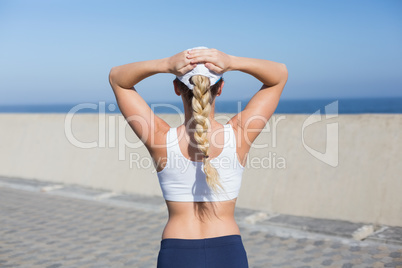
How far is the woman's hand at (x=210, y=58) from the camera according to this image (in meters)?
2.40

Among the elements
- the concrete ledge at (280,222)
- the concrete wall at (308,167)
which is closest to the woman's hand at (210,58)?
the concrete ledge at (280,222)

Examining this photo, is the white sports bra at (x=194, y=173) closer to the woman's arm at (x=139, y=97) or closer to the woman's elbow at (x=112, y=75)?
the woman's arm at (x=139, y=97)

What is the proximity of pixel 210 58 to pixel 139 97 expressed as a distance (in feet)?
1.96

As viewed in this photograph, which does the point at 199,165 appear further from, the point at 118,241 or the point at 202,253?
the point at 118,241

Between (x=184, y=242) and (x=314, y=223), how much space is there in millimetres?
4859

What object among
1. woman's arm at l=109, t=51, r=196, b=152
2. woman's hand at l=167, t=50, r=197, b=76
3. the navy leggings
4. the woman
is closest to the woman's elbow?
woman's arm at l=109, t=51, r=196, b=152

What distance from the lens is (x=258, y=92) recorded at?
2.85 m

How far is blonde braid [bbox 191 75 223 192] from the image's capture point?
243cm

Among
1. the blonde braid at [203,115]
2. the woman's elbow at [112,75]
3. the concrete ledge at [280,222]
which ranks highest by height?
the woman's elbow at [112,75]

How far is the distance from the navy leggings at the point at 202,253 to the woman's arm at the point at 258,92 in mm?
551

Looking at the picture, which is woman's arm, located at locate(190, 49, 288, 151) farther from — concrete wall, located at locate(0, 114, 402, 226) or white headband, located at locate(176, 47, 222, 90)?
concrete wall, located at locate(0, 114, 402, 226)

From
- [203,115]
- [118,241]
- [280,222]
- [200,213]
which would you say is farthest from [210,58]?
[280,222]

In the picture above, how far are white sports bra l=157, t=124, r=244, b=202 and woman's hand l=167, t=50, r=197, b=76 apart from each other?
37cm

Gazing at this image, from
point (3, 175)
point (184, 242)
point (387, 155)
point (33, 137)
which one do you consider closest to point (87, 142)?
point (33, 137)
